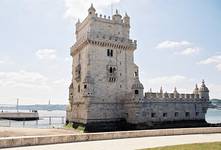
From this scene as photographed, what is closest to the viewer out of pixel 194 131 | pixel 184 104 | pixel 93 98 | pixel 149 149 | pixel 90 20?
pixel 149 149

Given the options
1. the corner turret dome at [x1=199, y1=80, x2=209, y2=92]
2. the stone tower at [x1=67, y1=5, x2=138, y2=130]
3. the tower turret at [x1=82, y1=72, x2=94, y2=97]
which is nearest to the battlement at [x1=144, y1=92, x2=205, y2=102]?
the corner turret dome at [x1=199, y1=80, x2=209, y2=92]

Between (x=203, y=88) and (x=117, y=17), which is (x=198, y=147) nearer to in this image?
(x=117, y=17)

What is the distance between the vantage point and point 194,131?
2642cm

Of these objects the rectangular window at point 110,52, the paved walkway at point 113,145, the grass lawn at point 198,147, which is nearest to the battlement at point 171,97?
the rectangular window at point 110,52

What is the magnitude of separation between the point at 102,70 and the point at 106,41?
5.02 meters

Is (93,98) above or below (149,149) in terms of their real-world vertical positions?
above

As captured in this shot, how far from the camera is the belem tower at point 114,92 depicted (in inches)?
1661

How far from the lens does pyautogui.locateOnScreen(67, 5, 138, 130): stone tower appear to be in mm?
41969

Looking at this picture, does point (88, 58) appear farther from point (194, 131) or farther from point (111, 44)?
point (194, 131)

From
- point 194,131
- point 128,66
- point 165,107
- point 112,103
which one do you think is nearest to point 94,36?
point 128,66

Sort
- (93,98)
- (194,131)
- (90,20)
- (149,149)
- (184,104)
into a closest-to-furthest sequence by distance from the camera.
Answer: (149,149) < (194,131) < (93,98) < (90,20) < (184,104)

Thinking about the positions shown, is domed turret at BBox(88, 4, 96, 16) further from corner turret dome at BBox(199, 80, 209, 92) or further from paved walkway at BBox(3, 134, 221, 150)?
paved walkway at BBox(3, 134, 221, 150)

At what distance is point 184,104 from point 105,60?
16.9 metres

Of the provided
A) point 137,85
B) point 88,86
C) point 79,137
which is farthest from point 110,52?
point 79,137
